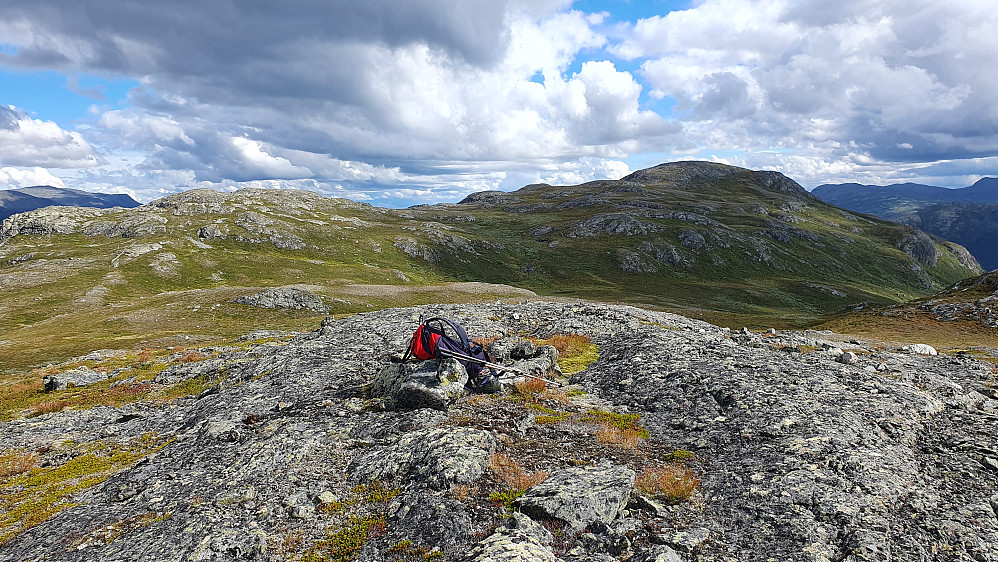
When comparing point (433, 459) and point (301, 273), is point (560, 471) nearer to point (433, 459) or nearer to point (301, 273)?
point (433, 459)

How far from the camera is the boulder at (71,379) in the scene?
28.5 meters

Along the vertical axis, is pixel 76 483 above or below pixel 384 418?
below

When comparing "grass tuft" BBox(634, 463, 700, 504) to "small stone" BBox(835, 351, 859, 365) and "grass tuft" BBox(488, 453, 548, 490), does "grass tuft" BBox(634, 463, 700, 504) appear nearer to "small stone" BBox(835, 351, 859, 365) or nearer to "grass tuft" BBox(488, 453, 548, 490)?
"grass tuft" BBox(488, 453, 548, 490)

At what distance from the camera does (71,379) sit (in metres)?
29.4

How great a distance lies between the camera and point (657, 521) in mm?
9602

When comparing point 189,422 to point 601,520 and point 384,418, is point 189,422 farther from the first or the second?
point 601,520

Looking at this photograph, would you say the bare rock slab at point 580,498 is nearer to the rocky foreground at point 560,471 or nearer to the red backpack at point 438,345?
the rocky foreground at point 560,471

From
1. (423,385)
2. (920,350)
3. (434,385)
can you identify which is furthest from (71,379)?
(920,350)

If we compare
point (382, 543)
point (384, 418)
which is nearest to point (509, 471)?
point (382, 543)

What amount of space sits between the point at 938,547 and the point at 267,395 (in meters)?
22.0

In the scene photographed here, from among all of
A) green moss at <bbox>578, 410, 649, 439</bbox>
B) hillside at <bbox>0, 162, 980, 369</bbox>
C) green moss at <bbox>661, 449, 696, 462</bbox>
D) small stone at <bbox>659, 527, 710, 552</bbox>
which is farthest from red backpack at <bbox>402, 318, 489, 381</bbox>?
hillside at <bbox>0, 162, 980, 369</bbox>

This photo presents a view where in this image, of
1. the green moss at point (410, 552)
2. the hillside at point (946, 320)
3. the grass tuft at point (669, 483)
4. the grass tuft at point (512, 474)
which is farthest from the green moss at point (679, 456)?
Answer: the hillside at point (946, 320)

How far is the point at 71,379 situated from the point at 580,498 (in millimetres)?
37225

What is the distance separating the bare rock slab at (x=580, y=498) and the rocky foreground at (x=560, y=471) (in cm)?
5
